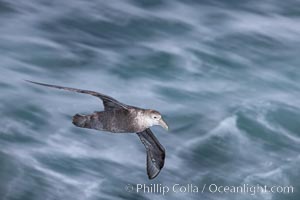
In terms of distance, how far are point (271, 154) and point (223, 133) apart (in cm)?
353

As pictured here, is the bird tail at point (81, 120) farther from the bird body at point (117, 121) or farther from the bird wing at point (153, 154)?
the bird wing at point (153, 154)

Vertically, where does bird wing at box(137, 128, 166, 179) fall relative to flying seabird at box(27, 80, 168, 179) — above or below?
below

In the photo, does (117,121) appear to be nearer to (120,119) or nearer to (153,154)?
(120,119)

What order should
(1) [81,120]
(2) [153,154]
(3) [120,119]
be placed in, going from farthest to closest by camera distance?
(2) [153,154] → (3) [120,119] → (1) [81,120]

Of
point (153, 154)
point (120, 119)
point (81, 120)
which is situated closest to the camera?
point (81, 120)

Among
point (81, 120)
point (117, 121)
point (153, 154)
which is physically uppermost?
point (117, 121)

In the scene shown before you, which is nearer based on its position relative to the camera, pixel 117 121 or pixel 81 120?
pixel 81 120

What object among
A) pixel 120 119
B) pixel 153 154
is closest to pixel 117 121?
pixel 120 119

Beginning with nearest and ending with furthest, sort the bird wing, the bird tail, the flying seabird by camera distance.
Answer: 1. the bird tail
2. the flying seabird
3. the bird wing

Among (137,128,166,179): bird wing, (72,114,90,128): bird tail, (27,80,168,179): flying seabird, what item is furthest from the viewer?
(137,128,166,179): bird wing

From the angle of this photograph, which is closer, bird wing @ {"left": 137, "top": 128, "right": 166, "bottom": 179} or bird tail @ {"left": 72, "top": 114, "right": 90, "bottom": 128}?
bird tail @ {"left": 72, "top": 114, "right": 90, "bottom": 128}

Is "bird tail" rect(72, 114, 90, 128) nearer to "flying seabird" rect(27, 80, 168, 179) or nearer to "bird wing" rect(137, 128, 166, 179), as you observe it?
"flying seabird" rect(27, 80, 168, 179)

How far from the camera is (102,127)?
2522cm

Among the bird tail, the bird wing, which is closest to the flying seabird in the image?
the bird tail
